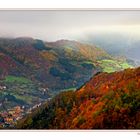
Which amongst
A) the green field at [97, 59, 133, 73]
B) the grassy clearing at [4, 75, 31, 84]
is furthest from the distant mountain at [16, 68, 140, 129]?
the grassy clearing at [4, 75, 31, 84]

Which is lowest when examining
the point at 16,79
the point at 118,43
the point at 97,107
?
the point at 97,107

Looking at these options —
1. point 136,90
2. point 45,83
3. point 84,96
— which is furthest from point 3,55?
point 136,90

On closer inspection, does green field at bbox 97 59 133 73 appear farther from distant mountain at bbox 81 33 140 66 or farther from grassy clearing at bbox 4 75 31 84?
grassy clearing at bbox 4 75 31 84

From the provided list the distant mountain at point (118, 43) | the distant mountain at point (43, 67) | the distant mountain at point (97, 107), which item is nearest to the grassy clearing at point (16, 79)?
the distant mountain at point (43, 67)

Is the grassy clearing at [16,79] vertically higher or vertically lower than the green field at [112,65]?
lower

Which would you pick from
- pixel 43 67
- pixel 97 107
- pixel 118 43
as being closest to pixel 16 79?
pixel 43 67

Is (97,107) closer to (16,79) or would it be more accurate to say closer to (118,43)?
(118,43)

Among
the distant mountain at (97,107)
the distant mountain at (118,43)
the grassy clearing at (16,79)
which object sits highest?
the distant mountain at (118,43)

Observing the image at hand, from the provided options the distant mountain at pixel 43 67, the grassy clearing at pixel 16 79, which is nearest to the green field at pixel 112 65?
the distant mountain at pixel 43 67

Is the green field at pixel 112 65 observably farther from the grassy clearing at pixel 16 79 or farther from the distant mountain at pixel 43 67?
the grassy clearing at pixel 16 79
